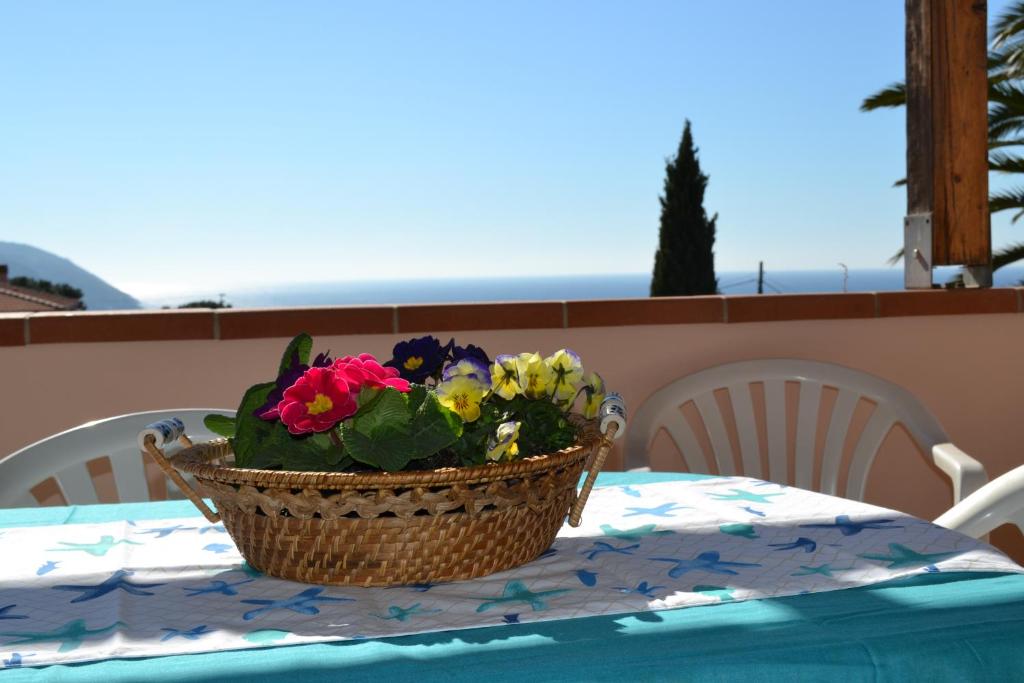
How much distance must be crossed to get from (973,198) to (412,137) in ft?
137

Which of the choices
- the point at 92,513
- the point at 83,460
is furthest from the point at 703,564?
the point at 83,460

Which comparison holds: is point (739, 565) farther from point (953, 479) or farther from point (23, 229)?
point (23, 229)

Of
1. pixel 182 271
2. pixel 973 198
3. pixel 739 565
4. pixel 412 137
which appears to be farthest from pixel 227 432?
pixel 182 271

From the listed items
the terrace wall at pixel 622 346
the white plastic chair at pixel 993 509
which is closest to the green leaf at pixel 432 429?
the white plastic chair at pixel 993 509

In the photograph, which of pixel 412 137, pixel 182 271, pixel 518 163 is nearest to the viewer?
pixel 412 137

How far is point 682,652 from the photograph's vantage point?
2.11 feet

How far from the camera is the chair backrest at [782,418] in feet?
5.75

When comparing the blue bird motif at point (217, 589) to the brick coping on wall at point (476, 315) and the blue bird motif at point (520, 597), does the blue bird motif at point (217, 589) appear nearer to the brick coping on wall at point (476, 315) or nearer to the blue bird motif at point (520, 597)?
the blue bird motif at point (520, 597)

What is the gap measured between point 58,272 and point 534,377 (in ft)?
138

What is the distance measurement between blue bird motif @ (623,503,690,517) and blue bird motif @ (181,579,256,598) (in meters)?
0.45

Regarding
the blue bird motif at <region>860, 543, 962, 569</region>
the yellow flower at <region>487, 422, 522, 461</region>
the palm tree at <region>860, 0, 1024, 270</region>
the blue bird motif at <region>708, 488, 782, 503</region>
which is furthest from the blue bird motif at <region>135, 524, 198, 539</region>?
the palm tree at <region>860, 0, 1024, 270</region>

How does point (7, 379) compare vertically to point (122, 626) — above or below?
above

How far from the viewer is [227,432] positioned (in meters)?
0.86

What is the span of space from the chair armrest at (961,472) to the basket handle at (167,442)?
1.19 m
